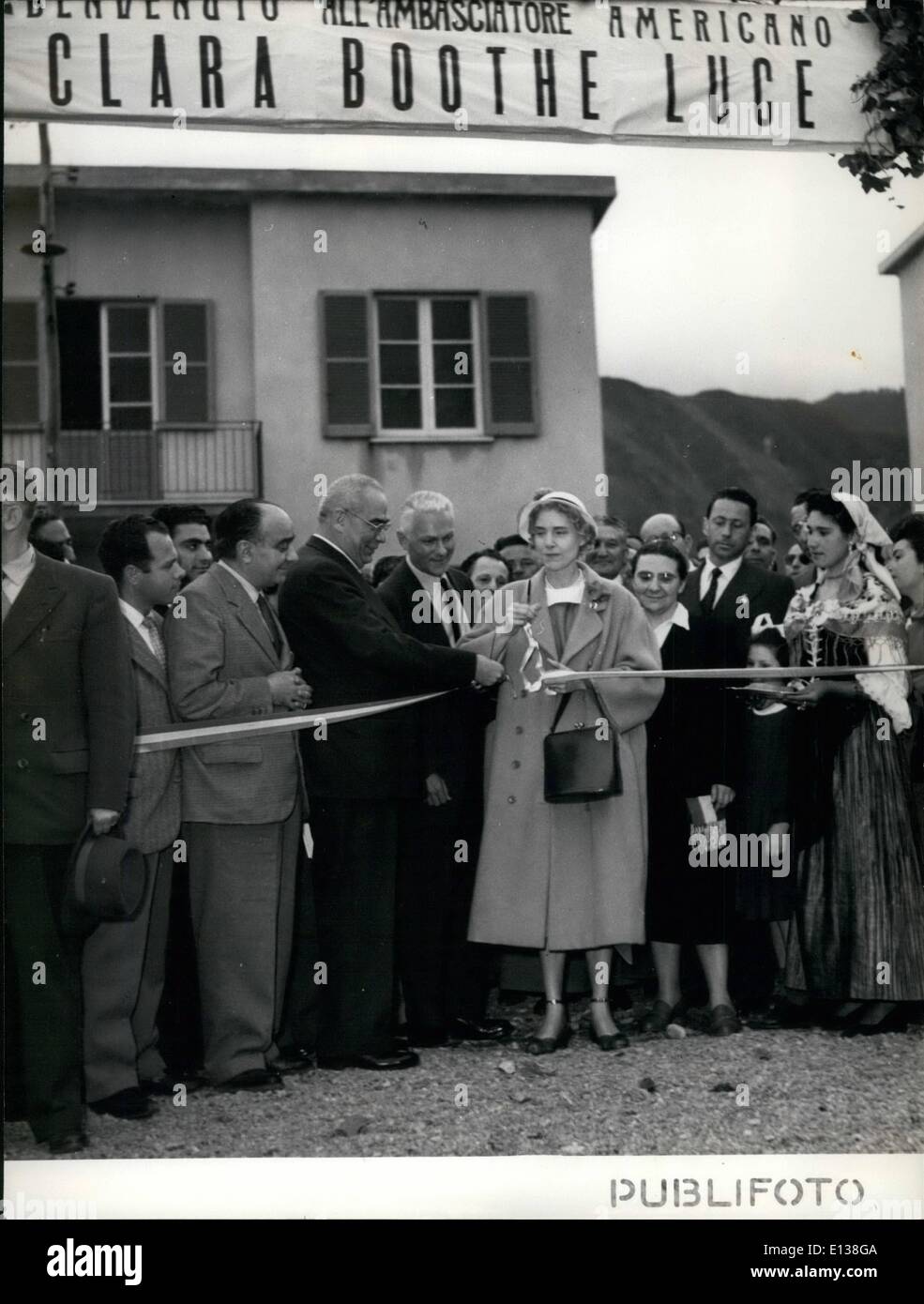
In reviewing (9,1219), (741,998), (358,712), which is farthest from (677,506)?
(9,1219)

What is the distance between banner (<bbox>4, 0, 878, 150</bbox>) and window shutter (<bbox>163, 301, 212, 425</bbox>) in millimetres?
569

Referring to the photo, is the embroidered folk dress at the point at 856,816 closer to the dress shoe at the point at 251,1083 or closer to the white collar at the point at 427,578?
the white collar at the point at 427,578

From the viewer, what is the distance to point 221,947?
5836 millimetres

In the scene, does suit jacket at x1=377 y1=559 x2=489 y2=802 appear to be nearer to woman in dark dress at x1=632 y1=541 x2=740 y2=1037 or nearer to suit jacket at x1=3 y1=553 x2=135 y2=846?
woman in dark dress at x1=632 y1=541 x2=740 y2=1037

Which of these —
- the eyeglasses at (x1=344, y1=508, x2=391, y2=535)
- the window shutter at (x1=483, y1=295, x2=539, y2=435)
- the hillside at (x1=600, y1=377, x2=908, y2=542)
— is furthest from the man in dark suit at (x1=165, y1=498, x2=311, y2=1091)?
the hillside at (x1=600, y1=377, x2=908, y2=542)

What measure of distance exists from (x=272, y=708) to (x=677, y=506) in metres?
1.46

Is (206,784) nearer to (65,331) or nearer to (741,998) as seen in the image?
(65,331)

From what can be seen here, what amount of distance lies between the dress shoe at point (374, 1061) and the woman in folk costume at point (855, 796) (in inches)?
53.0

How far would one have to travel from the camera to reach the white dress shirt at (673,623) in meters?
6.36

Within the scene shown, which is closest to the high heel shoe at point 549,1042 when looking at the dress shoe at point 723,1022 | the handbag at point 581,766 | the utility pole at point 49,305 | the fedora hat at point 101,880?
the dress shoe at point 723,1022

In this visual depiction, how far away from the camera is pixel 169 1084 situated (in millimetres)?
5738

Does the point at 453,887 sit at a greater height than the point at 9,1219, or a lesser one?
greater

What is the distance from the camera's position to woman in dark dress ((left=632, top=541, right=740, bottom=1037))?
6250mm

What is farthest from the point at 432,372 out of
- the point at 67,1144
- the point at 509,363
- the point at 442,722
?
the point at 67,1144
